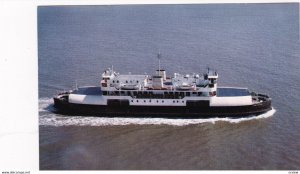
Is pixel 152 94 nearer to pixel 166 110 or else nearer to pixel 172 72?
pixel 166 110

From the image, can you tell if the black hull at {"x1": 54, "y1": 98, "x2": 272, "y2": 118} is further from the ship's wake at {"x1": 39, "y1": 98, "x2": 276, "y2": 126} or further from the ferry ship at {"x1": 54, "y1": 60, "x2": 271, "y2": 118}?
the ship's wake at {"x1": 39, "y1": 98, "x2": 276, "y2": 126}

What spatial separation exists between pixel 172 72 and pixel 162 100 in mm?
4634

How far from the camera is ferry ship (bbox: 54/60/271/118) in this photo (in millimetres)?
19281

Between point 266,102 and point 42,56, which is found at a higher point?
point 42,56

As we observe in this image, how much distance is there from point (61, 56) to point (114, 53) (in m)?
3.28

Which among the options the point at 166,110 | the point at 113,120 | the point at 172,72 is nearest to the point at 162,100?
the point at 166,110

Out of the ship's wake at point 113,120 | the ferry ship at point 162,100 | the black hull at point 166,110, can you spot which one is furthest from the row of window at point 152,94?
the ship's wake at point 113,120

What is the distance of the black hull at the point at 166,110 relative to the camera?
1927 centimetres

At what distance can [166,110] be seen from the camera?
19.4m

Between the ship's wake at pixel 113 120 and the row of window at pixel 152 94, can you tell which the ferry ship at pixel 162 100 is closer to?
the row of window at pixel 152 94

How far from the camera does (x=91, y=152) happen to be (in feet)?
53.2

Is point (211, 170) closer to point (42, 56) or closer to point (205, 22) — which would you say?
point (42, 56)

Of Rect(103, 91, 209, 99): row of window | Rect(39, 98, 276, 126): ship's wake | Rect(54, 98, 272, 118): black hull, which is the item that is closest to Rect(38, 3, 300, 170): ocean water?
Rect(39, 98, 276, 126): ship's wake

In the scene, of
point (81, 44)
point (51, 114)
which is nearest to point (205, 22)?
point (81, 44)
